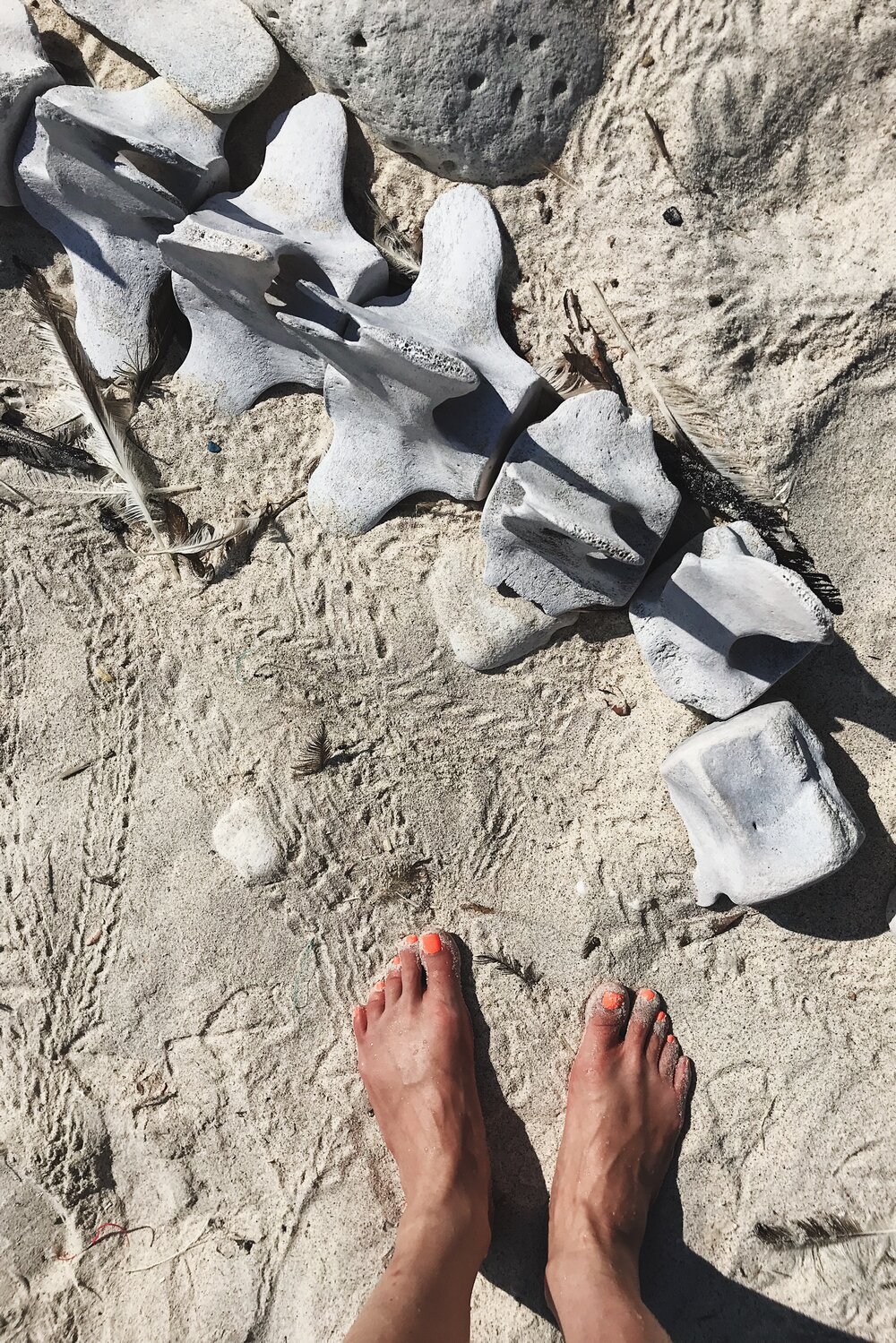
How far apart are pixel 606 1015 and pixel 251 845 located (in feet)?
3.75

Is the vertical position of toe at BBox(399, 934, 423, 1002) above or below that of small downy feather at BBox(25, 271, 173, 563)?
below

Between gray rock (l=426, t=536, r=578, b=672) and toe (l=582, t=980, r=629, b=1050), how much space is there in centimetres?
100

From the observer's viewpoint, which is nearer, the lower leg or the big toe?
the lower leg

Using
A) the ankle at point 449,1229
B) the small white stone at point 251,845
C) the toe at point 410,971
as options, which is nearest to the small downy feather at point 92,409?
the small white stone at point 251,845

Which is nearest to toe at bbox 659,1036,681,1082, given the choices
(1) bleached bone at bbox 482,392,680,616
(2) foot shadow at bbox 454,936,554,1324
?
(2) foot shadow at bbox 454,936,554,1324

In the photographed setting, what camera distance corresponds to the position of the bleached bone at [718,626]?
1.98 meters

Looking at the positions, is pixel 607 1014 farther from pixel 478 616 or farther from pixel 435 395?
pixel 435 395

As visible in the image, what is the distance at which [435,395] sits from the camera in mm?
2070

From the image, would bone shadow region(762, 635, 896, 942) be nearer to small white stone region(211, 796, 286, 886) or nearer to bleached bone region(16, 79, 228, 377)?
small white stone region(211, 796, 286, 886)

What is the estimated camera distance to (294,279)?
227cm

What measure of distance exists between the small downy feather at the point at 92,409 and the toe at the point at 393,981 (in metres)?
1.42

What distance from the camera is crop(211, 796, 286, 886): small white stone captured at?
242cm

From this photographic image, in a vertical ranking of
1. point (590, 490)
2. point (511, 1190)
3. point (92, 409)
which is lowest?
point (511, 1190)

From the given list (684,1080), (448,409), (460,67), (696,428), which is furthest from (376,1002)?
(460,67)
